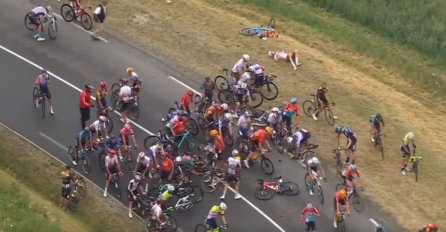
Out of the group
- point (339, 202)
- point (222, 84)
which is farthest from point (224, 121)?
point (339, 202)

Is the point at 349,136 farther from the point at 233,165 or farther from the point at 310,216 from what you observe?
the point at 233,165

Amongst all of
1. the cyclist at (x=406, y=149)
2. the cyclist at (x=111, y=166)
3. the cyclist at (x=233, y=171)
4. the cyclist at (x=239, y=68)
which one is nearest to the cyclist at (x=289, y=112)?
the cyclist at (x=239, y=68)

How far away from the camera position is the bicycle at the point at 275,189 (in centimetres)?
2705

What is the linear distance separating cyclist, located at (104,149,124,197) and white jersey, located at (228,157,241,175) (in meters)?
4.12

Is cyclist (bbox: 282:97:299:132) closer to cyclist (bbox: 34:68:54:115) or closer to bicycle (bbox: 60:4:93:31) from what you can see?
cyclist (bbox: 34:68:54:115)

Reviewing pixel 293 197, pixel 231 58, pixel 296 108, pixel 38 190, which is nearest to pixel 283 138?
pixel 296 108

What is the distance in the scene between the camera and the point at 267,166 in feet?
92.1

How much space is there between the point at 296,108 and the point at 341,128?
2.16m

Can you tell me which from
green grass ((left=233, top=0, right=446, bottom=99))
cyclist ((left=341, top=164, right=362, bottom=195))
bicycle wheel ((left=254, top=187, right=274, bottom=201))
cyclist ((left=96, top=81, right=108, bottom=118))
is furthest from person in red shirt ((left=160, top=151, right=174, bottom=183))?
green grass ((left=233, top=0, right=446, bottom=99))

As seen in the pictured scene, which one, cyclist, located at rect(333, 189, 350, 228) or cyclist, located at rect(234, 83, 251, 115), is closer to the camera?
cyclist, located at rect(333, 189, 350, 228)

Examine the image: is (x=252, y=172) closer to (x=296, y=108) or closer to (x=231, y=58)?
(x=296, y=108)

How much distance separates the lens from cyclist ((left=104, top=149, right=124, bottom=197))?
25719mm

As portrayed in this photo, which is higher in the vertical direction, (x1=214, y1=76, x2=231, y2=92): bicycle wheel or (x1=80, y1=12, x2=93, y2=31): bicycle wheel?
(x1=80, y1=12, x2=93, y2=31): bicycle wheel

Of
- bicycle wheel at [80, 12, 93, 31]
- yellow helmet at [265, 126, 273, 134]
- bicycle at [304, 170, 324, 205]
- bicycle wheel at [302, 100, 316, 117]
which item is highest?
bicycle wheel at [80, 12, 93, 31]
